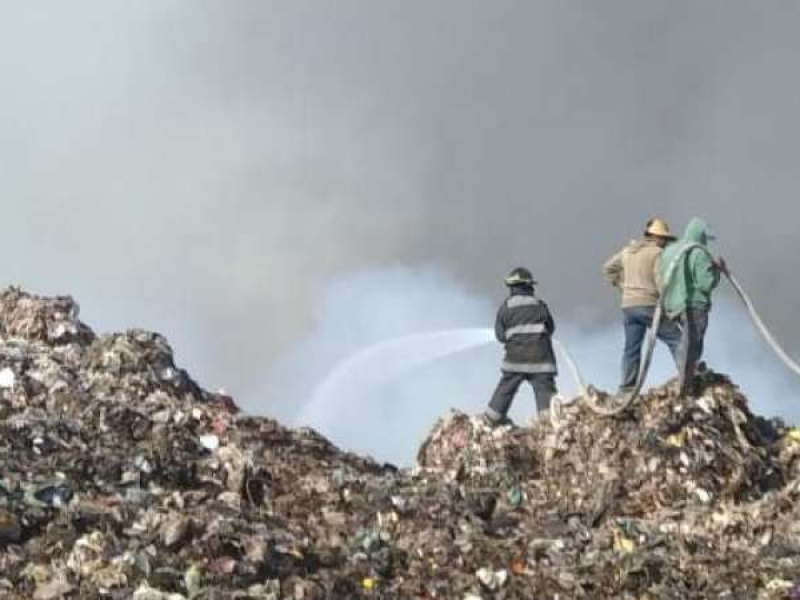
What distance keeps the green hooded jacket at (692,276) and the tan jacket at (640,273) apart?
19.4 inches

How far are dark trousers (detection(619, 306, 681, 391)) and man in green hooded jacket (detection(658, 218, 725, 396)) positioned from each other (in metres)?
0.27

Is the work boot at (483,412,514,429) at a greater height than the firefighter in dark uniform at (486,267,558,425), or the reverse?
the firefighter in dark uniform at (486,267,558,425)

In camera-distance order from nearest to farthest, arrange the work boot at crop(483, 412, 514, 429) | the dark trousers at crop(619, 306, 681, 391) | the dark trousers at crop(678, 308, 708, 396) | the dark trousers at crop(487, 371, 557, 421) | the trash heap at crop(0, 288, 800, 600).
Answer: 1. the trash heap at crop(0, 288, 800, 600)
2. the dark trousers at crop(678, 308, 708, 396)
3. the dark trousers at crop(619, 306, 681, 391)
4. the work boot at crop(483, 412, 514, 429)
5. the dark trousers at crop(487, 371, 557, 421)

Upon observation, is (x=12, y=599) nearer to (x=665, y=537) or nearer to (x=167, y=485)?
(x=167, y=485)

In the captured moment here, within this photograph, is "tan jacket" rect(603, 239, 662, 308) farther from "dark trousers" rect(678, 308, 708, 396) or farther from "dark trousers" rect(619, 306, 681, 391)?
"dark trousers" rect(678, 308, 708, 396)

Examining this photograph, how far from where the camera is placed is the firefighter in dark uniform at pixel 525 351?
13.8 meters

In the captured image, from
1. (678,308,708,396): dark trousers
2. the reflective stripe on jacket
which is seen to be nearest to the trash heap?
(678,308,708,396): dark trousers

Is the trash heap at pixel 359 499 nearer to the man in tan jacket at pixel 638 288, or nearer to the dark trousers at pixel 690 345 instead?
the dark trousers at pixel 690 345

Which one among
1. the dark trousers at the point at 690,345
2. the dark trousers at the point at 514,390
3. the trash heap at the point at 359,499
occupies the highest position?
the dark trousers at the point at 514,390

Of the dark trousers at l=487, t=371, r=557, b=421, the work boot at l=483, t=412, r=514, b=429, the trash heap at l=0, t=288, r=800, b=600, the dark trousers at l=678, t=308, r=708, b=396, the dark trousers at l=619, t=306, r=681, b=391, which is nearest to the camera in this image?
the trash heap at l=0, t=288, r=800, b=600

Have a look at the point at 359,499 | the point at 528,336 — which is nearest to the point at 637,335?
the point at 528,336

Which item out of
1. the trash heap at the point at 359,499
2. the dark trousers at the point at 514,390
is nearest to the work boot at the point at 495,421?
the dark trousers at the point at 514,390

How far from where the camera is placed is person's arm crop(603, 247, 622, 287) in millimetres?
12789

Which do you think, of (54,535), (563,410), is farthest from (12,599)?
(563,410)
